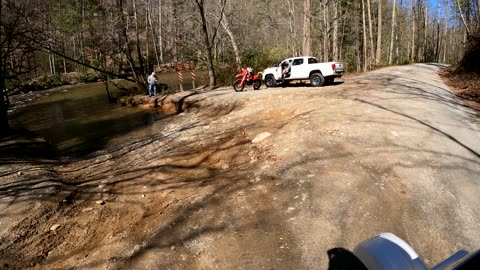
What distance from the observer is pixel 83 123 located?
768 inches

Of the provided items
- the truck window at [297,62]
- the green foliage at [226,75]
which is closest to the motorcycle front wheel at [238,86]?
the truck window at [297,62]

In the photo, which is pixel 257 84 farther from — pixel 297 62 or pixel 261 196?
Result: pixel 261 196

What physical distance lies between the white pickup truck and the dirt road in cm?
665

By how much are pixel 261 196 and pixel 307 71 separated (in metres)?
13.4

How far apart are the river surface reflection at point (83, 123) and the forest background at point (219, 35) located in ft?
10.8

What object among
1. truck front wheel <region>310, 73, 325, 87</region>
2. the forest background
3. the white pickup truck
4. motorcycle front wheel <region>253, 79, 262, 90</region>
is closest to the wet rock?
the white pickup truck

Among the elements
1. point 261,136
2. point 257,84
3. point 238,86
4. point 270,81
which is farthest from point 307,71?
point 261,136

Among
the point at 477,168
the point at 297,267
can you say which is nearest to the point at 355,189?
the point at 297,267

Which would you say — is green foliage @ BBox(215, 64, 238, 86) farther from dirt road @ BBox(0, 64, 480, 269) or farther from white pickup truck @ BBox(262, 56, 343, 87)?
dirt road @ BBox(0, 64, 480, 269)

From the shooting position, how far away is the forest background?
27.8 meters

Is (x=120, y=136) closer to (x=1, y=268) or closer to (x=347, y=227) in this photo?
(x=1, y=268)

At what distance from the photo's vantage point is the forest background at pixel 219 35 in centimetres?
2778

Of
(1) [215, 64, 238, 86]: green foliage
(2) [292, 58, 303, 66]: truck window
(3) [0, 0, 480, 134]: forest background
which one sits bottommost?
(1) [215, 64, 238, 86]: green foliage

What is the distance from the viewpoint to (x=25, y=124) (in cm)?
2131
